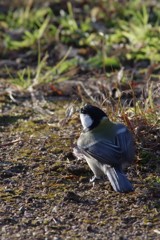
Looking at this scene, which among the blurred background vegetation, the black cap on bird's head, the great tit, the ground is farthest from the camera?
the blurred background vegetation

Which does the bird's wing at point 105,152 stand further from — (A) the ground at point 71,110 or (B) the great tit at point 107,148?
(A) the ground at point 71,110

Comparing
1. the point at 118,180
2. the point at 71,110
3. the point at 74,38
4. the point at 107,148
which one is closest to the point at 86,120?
the point at 107,148

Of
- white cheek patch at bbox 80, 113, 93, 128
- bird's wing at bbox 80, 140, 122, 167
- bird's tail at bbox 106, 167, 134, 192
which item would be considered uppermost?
white cheek patch at bbox 80, 113, 93, 128

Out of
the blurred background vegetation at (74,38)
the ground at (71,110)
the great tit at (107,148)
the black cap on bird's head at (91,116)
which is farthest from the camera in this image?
the blurred background vegetation at (74,38)

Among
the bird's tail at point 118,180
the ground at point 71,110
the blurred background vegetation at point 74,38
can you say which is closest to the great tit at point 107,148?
the bird's tail at point 118,180

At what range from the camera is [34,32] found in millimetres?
7625

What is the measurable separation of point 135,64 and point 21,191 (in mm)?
2811

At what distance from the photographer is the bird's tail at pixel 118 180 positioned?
161 inches

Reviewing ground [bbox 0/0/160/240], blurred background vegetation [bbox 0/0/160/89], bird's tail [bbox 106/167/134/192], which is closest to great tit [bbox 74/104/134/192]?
bird's tail [bbox 106/167/134/192]

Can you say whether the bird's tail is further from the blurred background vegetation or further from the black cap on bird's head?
the blurred background vegetation

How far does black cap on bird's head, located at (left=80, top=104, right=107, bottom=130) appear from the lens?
472 centimetres

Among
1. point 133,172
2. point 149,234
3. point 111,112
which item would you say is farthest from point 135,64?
point 149,234

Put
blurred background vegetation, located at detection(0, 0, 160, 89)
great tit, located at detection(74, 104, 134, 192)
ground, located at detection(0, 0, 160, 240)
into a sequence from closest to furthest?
ground, located at detection(0, 0, 160, 240) < great tit, located at detection(74, 104, 134, 192) < blurred background vegetation, located at detection(0, 0, 160, 89)

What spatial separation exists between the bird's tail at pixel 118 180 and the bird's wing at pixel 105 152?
0.05m
